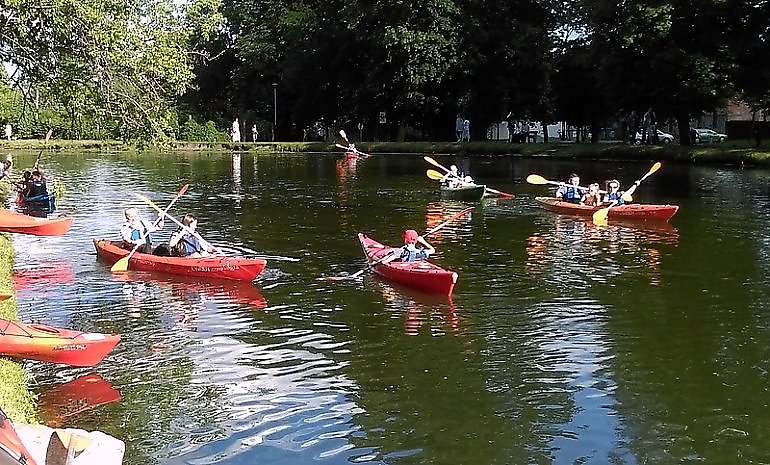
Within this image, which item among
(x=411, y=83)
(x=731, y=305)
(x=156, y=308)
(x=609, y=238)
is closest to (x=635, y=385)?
(x=731, y=305)

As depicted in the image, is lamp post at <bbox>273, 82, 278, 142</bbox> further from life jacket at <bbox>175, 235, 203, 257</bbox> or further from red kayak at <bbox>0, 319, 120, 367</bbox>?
red kayak at <bbox>0, 319, 120, 367</bbox>

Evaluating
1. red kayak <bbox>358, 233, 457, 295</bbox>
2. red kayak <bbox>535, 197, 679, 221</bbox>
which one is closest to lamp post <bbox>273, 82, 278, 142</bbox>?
red kayak <bbox>535, 197, 679, 221</bbox>

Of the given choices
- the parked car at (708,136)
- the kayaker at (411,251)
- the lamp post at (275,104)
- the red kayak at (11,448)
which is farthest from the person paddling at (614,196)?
the lamp post at (275,104)

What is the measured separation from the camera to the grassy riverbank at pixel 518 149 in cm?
4544

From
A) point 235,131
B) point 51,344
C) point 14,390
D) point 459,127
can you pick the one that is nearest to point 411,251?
point 51,344

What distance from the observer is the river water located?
917 cm

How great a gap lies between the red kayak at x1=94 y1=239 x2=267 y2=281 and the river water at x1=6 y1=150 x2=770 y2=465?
0.30m

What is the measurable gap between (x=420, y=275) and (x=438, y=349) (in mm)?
3082

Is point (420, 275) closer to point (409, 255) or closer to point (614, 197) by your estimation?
point (409, 255)

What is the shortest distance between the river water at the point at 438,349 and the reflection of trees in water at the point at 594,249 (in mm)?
91

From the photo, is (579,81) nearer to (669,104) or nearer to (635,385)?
(669,104)

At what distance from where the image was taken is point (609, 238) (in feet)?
72.2

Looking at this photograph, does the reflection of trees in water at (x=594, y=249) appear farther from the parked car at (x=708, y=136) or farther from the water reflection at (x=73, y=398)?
the parked car at (x=708, y=136)

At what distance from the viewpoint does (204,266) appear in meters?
16.2
